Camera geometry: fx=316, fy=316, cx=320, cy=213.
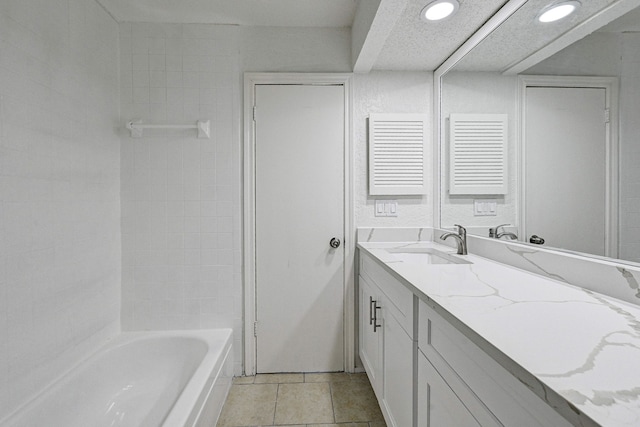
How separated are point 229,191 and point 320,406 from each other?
1445 millimetres

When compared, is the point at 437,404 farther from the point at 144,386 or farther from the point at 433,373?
the point at 144,386

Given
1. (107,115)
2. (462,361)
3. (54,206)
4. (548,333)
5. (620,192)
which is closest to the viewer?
(548,333)

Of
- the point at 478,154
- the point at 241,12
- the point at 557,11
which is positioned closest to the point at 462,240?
the point at 478,154

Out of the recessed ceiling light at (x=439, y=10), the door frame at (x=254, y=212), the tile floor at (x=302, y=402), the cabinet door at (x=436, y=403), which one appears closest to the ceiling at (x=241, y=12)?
the door frame at (x=254, y=212)

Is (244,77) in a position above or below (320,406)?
above

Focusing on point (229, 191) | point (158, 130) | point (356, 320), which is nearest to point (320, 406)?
point (356, 320)

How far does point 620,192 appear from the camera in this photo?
38.9 inches

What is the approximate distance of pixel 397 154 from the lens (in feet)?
A: 7.21

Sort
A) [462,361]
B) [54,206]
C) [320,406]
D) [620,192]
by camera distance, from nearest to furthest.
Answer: [462,361] → [620,192] → [54,206] → [320,406]

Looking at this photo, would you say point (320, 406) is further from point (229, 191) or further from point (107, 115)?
point (107, 115)

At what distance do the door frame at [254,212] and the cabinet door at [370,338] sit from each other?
11 centimetres

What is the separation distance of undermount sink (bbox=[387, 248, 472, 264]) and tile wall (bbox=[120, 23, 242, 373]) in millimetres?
1081

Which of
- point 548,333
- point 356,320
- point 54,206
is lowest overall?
point 356,320

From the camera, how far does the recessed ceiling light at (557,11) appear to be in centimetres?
114
